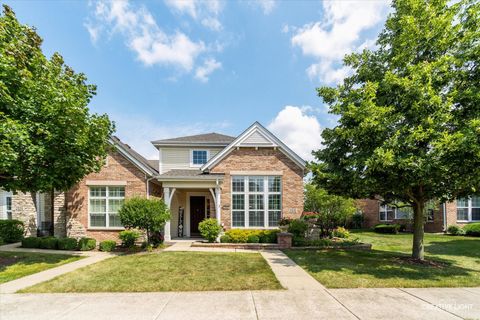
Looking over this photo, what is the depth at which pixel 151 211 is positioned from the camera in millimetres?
12336

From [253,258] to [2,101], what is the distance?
10663 mm

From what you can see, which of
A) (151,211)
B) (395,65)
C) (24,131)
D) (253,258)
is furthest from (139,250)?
(395,65)

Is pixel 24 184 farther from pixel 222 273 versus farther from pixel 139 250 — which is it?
pixel 222 273

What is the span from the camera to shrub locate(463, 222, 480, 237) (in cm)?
1942

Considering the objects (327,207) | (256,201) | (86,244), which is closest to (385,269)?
(256,201)

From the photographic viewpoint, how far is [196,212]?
18266 mm

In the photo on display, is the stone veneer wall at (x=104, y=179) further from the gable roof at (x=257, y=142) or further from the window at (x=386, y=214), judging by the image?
the window at (x=386, y=214)

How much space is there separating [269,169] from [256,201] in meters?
2.08

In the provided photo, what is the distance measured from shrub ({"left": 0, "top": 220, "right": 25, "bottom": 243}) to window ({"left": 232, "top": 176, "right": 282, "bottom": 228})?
13.1 m

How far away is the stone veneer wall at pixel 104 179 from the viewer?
1440 cm

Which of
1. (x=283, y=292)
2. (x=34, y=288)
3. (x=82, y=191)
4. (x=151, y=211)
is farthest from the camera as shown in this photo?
(x=82, y=191)

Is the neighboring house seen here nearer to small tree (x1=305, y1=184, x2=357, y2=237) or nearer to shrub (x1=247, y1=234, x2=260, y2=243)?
small tree (x1=305, y1=184, x2=357, y2=237)

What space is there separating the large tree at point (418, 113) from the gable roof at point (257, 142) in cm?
556

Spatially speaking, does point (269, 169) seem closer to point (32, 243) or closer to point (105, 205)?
point (105, 205)
